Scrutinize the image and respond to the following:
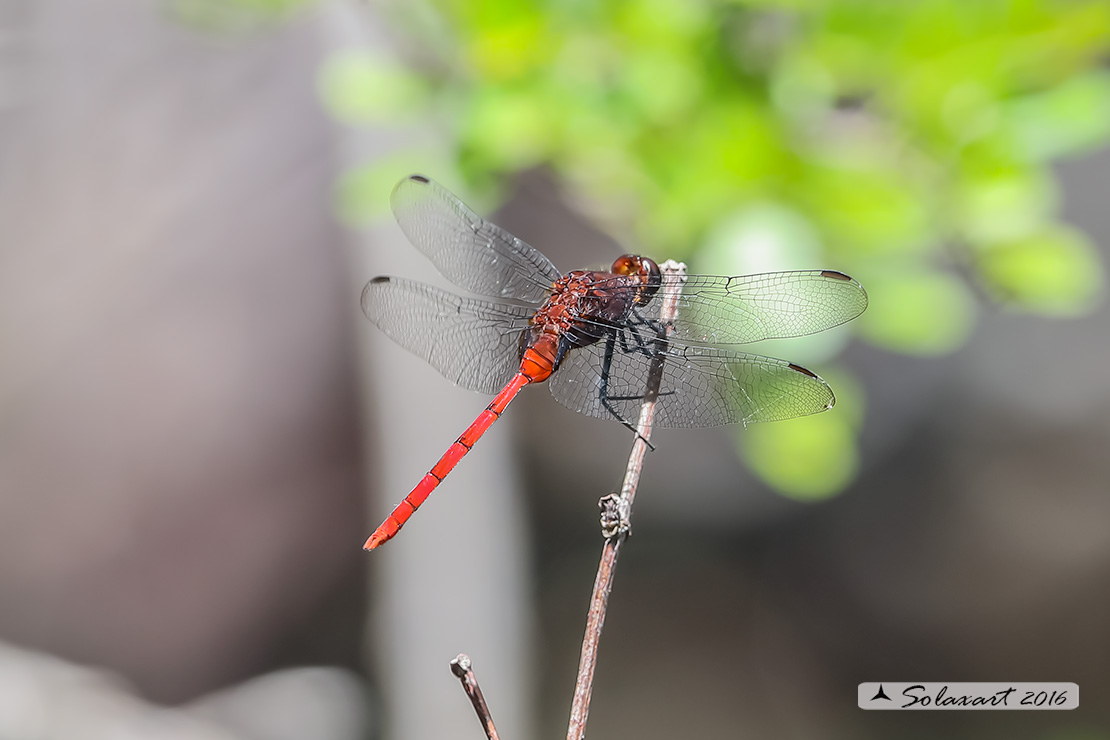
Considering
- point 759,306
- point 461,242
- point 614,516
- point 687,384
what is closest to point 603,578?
point 614,516

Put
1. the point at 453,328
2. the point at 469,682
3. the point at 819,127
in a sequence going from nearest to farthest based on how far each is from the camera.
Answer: the point at 469,682, the point at 453,328, the point at 819,127

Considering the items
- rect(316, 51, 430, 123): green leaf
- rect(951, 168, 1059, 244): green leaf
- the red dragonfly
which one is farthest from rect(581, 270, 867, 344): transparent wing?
rect(316, 51, 430, 123): green leaf

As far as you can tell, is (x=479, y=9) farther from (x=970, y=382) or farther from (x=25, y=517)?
(x=25, y=517)

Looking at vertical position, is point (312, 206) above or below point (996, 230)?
above

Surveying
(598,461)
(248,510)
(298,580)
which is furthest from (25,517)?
(598,461)

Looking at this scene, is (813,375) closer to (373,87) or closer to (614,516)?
(614,516)

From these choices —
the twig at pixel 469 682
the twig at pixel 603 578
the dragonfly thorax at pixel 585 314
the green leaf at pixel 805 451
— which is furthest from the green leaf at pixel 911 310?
the twig at pixel 469 682
